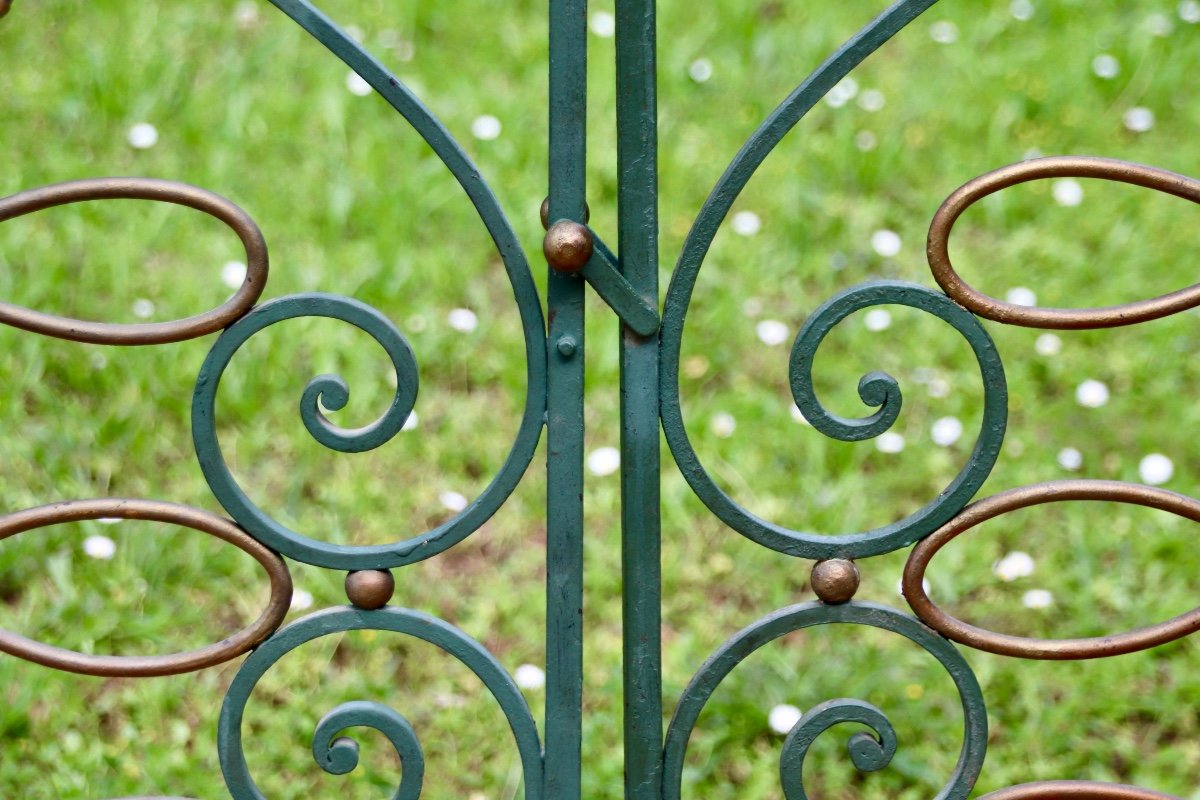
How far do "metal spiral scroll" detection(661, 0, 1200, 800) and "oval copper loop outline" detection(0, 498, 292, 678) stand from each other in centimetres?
33

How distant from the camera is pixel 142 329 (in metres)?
1.01

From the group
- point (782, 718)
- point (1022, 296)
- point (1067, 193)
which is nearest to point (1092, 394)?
point (1022, 296)

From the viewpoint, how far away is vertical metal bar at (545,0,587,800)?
0.97 metres

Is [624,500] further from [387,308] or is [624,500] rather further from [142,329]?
[387,308]

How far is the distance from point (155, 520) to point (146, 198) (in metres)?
0.26

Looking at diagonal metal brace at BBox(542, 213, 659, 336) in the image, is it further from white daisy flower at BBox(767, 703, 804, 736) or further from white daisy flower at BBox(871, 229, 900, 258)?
white daisy flower at BBox(871, 229, 900, 258)

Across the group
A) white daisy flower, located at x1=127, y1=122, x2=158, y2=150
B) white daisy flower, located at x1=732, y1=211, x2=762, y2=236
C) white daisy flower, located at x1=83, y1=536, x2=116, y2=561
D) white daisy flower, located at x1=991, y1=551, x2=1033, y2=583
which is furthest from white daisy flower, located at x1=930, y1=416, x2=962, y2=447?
white daisy flower, located at x1=127, y1=122, x2=158, y2=150

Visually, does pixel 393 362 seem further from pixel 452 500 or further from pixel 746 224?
pixel 746 224

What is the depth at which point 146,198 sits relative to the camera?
98cm

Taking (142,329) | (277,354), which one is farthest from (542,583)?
(142,329)

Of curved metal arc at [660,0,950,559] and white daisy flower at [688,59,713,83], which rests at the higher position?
white daisy flower at [688,59,713,83]

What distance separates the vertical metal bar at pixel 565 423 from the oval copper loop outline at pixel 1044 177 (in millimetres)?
263

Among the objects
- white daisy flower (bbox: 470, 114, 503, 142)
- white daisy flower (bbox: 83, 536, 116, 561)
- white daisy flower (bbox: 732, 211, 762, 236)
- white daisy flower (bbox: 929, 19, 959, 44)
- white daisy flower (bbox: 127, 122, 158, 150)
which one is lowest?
white daisy flower (bbox: 83, 536, 116, 561)

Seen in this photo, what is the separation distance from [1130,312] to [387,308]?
1.52 meters
